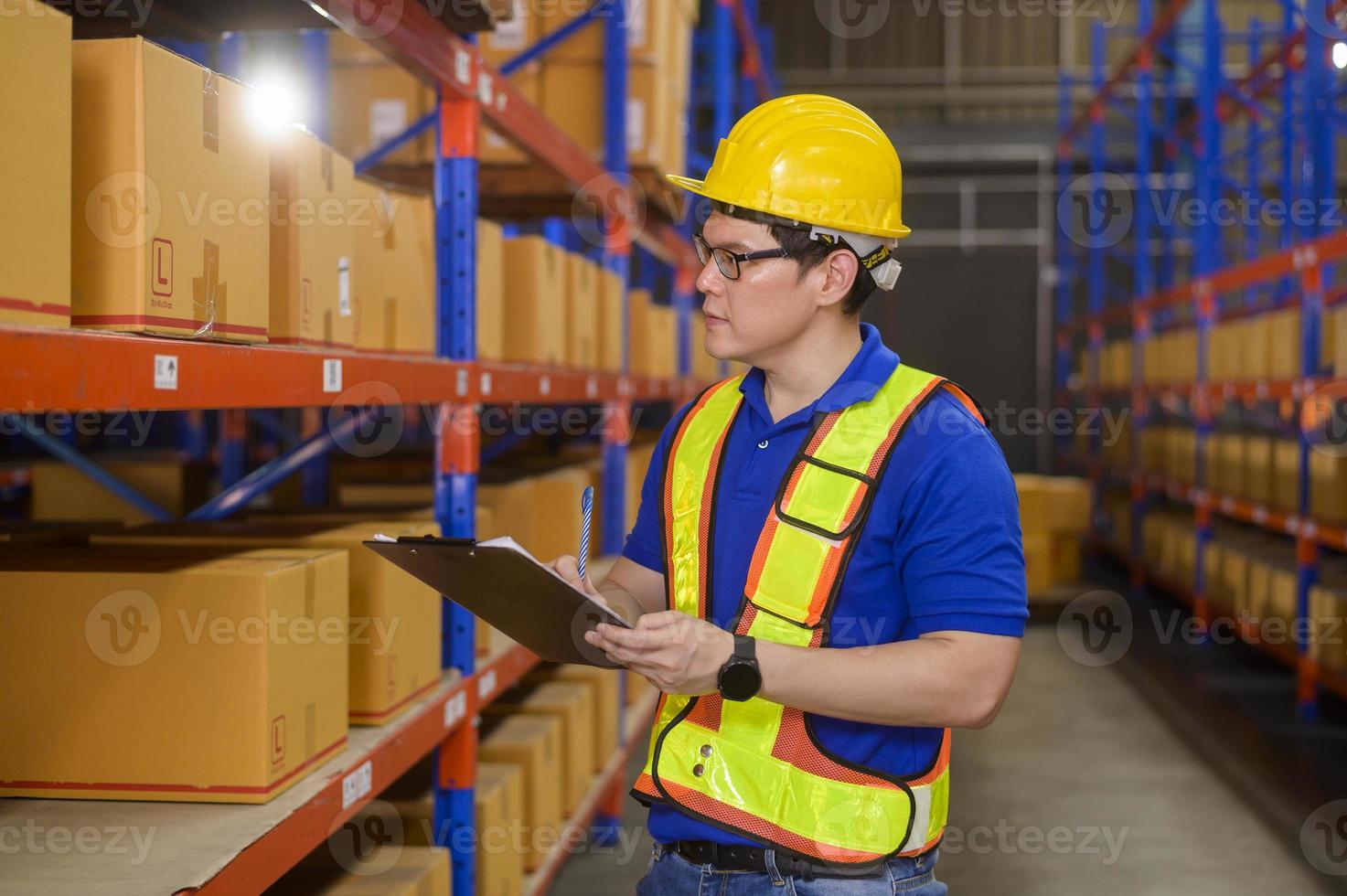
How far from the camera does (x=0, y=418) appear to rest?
434 centimetres

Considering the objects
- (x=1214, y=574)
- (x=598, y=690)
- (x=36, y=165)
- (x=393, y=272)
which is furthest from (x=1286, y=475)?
(x=36, y=165)

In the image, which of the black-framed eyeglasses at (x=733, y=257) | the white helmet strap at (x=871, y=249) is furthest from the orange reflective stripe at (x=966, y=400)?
the black-framed eyeglasses at (x=733, y=257)

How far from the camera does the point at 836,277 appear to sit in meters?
1.89

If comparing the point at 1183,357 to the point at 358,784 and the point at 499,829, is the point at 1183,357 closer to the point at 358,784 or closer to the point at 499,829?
the point at 499,829

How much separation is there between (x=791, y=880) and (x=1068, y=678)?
20.1ft

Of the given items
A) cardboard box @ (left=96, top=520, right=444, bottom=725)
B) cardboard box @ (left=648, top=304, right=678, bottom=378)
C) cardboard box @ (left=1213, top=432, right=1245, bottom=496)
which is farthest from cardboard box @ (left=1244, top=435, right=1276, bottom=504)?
cardboard box @ (left=96, top=520, right=444, bottom=725)

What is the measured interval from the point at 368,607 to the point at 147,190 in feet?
3.84

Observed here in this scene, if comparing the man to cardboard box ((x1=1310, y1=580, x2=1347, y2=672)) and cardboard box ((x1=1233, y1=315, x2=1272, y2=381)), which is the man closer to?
cardboard box ((x1=1310, y1=580, x2=1347, y2=672))

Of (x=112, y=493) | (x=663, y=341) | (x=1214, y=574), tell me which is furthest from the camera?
(x=1214, y=574)

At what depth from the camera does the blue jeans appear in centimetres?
173

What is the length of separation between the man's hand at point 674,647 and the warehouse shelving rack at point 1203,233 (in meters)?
5.26

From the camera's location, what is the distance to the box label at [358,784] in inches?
86.0

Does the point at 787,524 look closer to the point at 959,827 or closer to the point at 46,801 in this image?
the point at 46,801

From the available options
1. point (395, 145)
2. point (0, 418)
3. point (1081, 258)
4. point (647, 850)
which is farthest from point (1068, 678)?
point (1081, 258)
